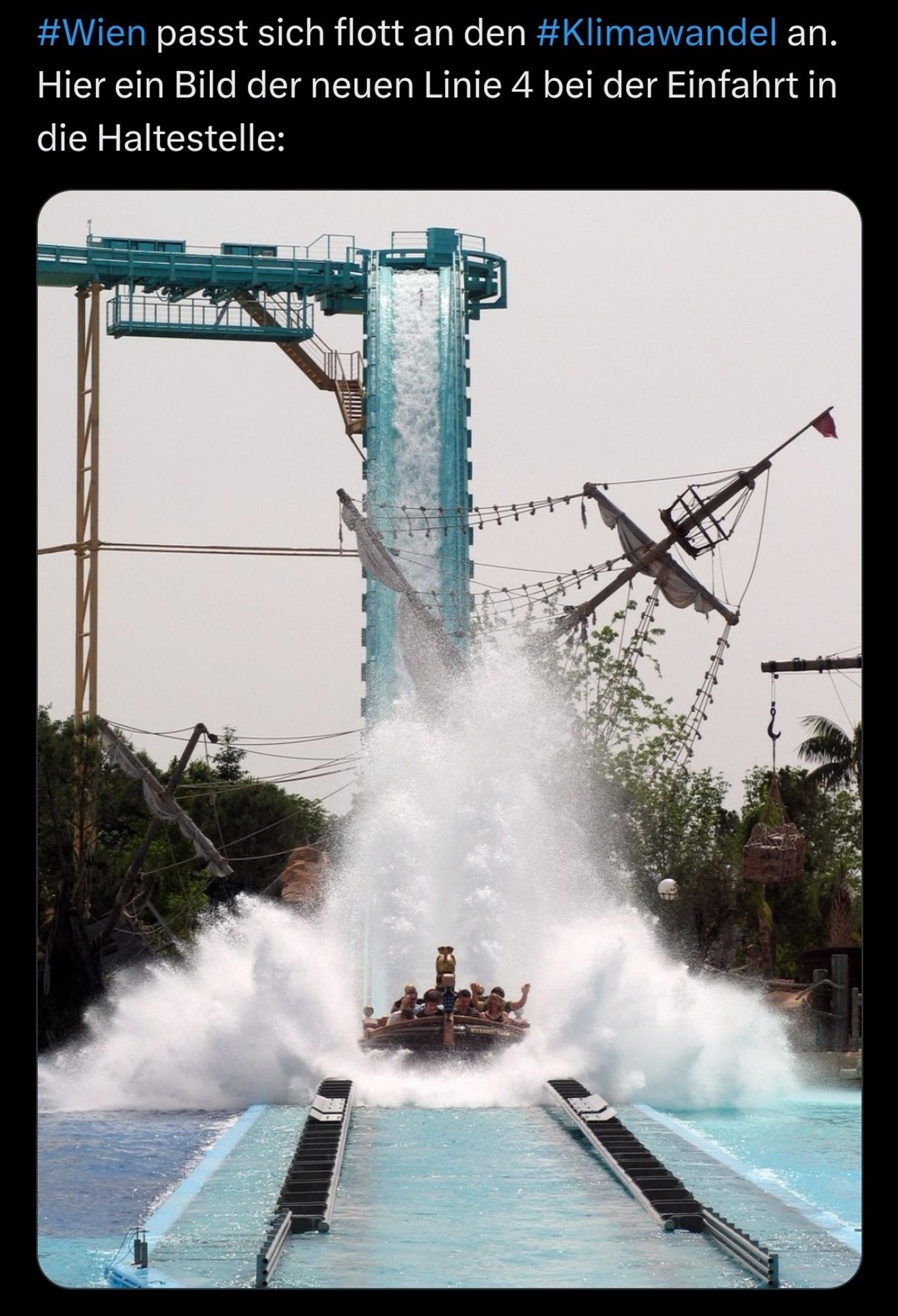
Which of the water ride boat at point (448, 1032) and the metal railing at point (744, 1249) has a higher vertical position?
the water ride boat at point (448, 1032)

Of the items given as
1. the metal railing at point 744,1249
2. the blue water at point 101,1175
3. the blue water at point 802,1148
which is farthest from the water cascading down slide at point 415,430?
the metal railing at point 744,1249

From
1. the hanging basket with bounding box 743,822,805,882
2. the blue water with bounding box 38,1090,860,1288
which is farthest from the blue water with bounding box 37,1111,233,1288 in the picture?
the hanging basket with bounding box 743,822,805,882

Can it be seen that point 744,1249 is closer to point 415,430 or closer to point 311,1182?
point 311,1182

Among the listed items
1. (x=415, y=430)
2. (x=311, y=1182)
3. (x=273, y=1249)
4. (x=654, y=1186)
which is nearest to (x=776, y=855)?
(x=654, y=1186)

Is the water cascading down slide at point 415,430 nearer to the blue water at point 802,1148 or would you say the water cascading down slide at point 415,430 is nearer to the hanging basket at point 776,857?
the hanging basket at point 776,857

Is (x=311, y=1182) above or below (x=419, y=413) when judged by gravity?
below
